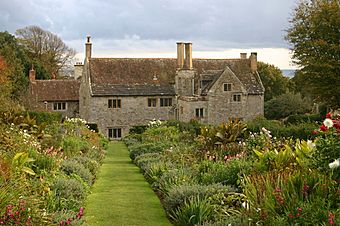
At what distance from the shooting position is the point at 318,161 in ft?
27.2

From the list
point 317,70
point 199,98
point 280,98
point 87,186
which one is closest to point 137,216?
point 87,186

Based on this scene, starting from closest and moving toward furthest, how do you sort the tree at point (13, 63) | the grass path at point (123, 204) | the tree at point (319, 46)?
the grass path at point (123, 204) → the tree at point (319, 46) → the tree at point (13, 63)

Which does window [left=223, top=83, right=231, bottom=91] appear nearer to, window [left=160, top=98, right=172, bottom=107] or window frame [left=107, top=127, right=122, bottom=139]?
window [left=160, top=98, right=172, bottom=107]

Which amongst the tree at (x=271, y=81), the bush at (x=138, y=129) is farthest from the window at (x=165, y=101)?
the tree at (x=271, y=81)

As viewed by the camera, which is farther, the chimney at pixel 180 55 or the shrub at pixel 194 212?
the chimney at pixel 180 55

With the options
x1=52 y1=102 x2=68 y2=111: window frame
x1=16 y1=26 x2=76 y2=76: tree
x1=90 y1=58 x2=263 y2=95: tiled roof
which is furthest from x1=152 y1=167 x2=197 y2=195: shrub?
x1=16 y1=26 x2=76 y2=76: tree

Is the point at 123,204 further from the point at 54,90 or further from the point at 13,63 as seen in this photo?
the point at 13,63

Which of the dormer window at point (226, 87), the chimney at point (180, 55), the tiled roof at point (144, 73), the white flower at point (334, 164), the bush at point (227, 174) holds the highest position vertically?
the chimney at point (180, 55)

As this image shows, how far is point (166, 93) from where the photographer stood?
48.8m

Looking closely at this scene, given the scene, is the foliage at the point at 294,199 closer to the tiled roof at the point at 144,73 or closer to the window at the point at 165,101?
the tiled roof at the point at 144,73

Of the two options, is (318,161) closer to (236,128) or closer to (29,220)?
(29,220)

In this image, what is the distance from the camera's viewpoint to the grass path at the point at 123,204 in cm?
984

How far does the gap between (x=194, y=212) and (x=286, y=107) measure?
48.2 meters

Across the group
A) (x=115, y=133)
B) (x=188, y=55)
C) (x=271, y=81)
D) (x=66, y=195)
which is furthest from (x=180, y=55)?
(x=66, y=195)
